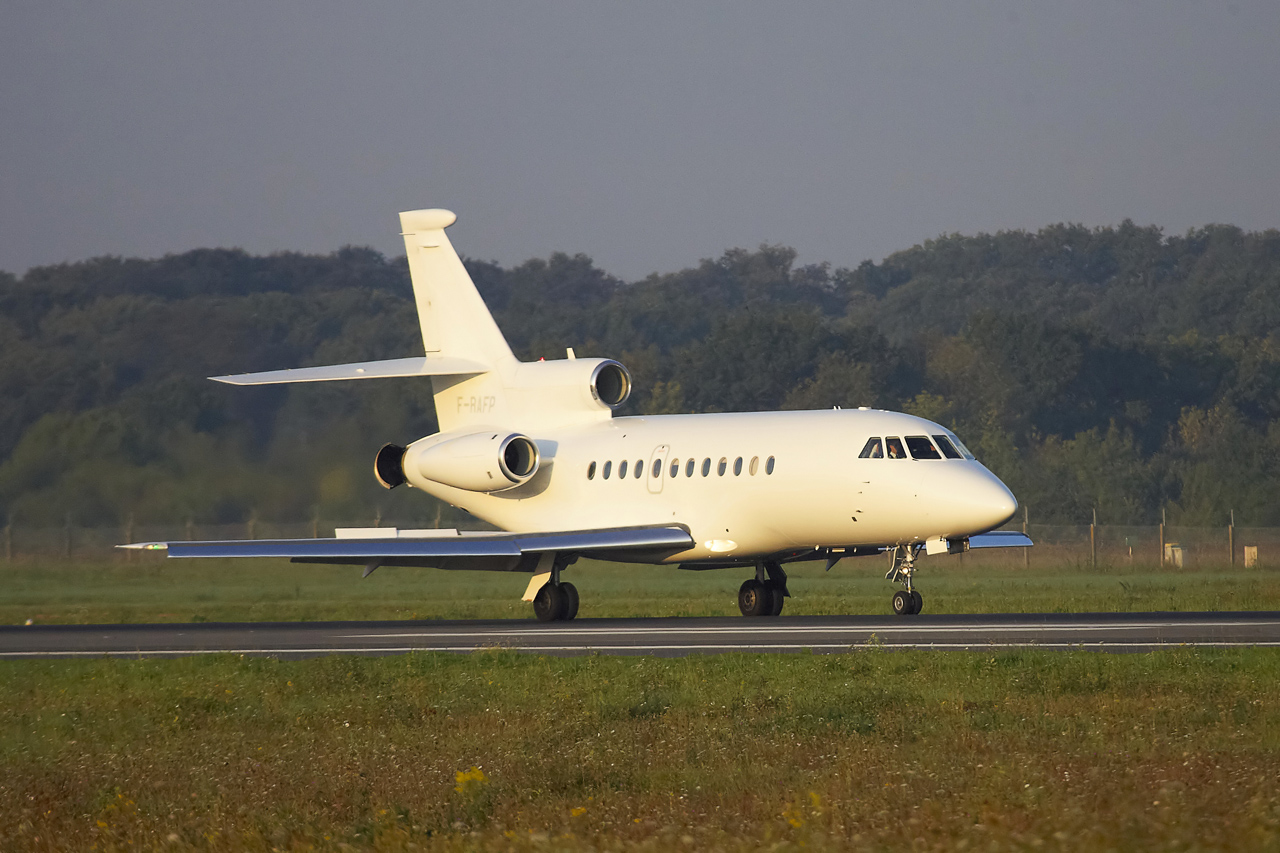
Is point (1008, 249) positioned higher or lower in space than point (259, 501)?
higher

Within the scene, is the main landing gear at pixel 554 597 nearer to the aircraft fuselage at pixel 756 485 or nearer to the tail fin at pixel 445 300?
the aircraft fuselage at pixel 756 485

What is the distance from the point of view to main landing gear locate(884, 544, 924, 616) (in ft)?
86.2

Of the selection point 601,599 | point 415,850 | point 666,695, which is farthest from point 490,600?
point 415,850

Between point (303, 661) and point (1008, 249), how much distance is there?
10317cm

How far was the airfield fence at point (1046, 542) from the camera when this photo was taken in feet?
126

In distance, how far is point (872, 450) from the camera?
26875 mm

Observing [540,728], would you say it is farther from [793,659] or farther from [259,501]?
[259,501]

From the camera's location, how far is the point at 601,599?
124 feet

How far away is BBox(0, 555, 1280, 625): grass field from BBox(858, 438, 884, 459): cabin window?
13.2 feet

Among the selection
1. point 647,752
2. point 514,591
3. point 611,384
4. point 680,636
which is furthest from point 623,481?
point 647,752

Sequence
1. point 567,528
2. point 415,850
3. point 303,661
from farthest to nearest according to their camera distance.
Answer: point 567,528 < point 303,661 < point 415,850

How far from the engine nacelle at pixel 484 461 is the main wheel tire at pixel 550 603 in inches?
97.3

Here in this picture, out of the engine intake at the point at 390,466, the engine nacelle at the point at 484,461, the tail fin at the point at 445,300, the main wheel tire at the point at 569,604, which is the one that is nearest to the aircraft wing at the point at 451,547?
the main wheel tire at the point at 569,604

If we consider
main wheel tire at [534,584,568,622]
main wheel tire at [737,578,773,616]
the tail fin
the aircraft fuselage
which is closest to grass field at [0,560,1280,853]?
the aircraft fuselage
